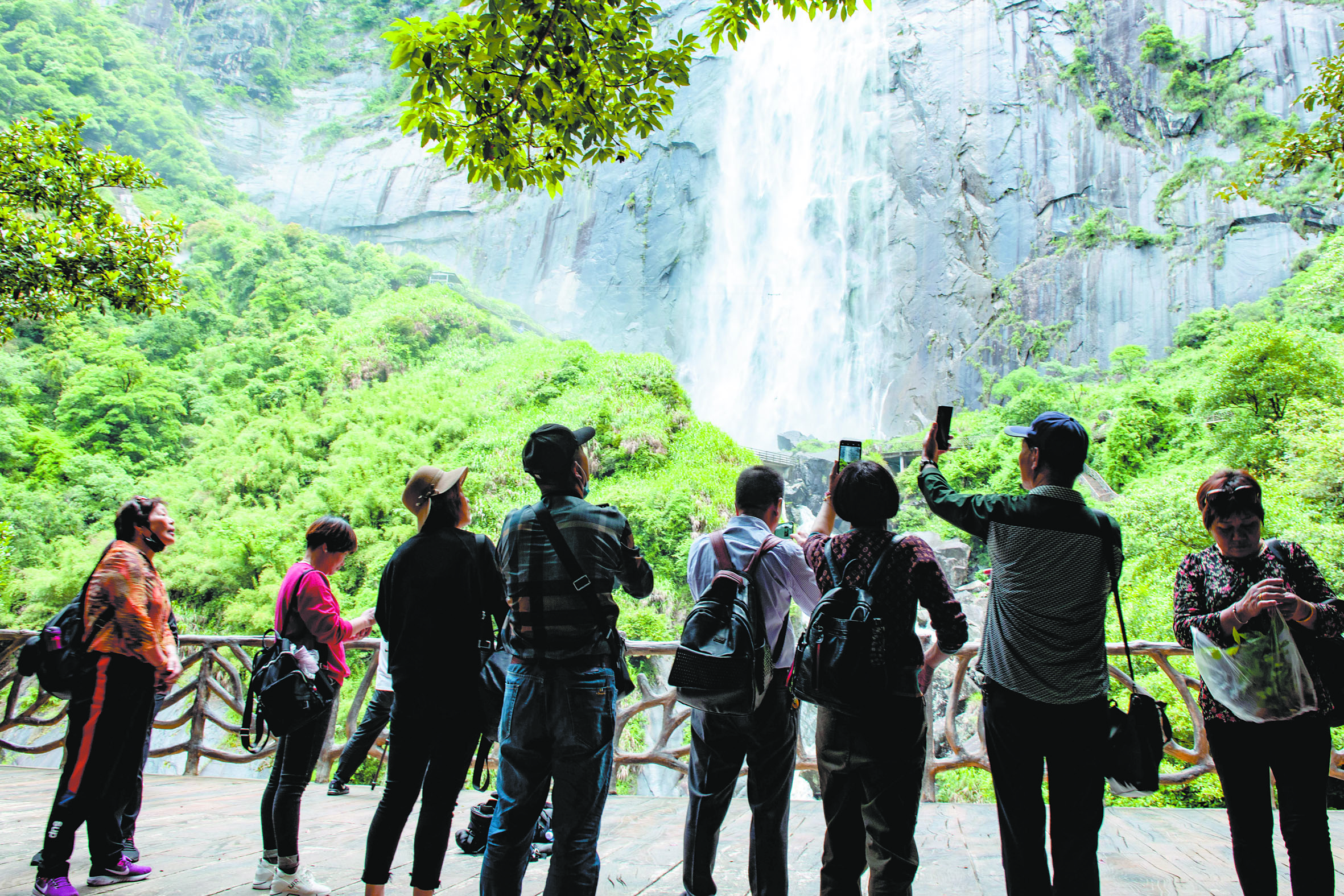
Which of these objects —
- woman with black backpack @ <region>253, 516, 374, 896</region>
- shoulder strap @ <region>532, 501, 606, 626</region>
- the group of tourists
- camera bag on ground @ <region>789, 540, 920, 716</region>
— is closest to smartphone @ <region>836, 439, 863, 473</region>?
the group of tourists

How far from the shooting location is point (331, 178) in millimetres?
41250

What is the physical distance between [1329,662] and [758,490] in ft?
6.01

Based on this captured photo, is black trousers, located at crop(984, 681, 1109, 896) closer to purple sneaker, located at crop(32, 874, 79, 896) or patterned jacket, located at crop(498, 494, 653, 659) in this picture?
patterned jacket, located at crop(498, 494, 653, 659)

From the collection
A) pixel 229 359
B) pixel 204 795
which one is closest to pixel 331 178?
pixel 229 359

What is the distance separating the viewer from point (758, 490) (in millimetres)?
2422

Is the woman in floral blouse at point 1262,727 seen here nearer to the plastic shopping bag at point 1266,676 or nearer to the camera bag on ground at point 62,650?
the plastic shopping bag at point 1266,676

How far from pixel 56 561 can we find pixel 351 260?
18560 mm

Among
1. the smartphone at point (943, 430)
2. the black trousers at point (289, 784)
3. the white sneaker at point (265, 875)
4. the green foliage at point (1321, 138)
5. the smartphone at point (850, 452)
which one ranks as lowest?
the white sneaker at point (265, 875)

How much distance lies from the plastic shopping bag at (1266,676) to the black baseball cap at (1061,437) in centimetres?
77

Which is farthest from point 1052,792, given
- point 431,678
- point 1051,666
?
point 431,678

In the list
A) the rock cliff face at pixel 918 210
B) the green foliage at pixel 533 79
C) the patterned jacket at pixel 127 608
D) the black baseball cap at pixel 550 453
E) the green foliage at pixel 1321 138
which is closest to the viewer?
the black baseball cap at pixel 550 453

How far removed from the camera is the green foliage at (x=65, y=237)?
18.6 ft

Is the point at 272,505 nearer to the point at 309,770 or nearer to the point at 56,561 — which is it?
the point at 56,561

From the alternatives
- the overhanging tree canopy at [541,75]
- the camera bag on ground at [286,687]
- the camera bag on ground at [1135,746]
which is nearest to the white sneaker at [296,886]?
the camera bag on ground at [286,687]
